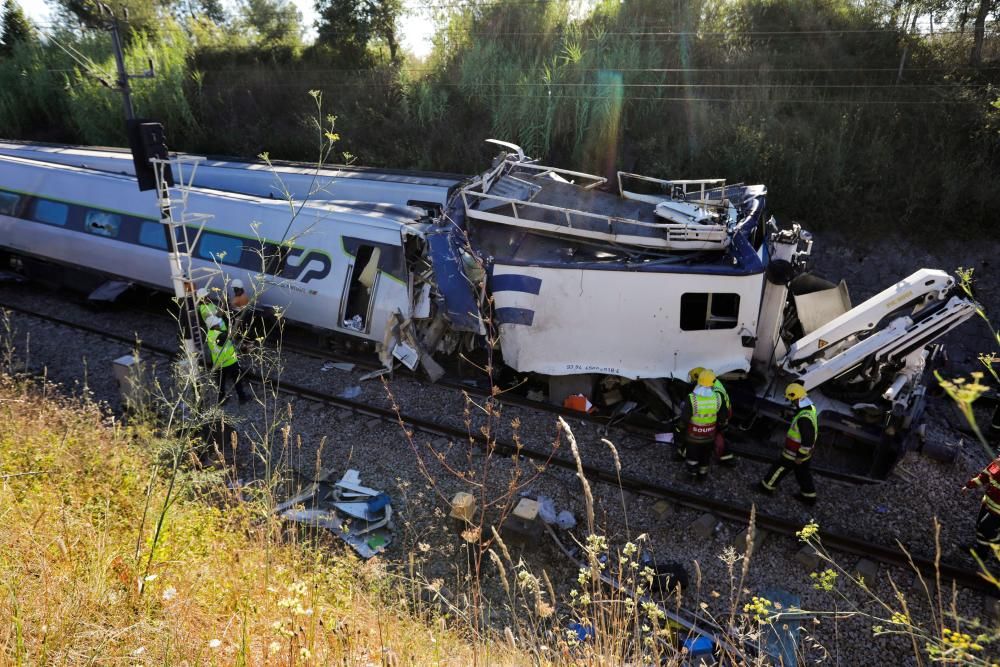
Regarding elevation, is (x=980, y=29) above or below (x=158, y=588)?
above

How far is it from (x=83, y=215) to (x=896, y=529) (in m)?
12.9

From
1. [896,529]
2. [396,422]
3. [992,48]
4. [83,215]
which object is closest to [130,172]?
[83,215]

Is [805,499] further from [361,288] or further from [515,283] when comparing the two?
[361,288]

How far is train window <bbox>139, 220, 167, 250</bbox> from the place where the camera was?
10148 millimetres

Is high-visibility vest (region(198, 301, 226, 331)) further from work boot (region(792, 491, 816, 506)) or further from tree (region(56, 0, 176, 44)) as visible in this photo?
tree (region(56, 0, 176, 44))

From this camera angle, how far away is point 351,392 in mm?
8586

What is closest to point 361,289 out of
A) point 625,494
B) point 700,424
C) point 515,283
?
point 515,283

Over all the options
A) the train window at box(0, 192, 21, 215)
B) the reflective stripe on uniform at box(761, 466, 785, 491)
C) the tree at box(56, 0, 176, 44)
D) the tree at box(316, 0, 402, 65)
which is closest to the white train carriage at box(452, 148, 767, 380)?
the reflective stripe on uniform at box(761, 466, 785, 491)

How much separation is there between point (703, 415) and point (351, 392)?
4.67 meters

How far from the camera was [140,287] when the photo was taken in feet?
37.8

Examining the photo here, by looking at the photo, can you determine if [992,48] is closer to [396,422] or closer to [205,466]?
[396,422]

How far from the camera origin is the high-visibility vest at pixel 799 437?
6.18 m

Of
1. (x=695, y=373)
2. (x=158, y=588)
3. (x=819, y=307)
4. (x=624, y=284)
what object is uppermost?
(x=624, y=284)

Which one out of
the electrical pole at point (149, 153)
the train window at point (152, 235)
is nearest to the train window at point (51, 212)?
the train window at point (152, 235)
